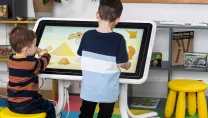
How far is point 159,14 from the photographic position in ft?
12.5

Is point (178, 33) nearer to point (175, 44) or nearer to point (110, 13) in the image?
point (175, 44)

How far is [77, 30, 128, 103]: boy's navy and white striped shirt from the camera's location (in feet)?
7.62

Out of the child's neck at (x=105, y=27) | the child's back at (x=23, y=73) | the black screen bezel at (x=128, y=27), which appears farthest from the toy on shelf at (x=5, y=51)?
the child's neck at (x=105, y=27)

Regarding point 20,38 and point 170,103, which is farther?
point 170,103

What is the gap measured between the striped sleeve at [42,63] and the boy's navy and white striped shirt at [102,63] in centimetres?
30

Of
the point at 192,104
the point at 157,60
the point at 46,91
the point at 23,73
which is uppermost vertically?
the point at 23,73

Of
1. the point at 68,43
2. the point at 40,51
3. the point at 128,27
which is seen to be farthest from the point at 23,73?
the point at 128,27

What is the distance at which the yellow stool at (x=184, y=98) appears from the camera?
3.20m

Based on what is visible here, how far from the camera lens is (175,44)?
12.1 feet

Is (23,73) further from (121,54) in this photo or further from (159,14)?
(159,14)

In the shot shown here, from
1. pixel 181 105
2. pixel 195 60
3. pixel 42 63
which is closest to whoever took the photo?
pixel 42 63

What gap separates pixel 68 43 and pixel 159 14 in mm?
1334

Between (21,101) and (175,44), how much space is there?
180 centimetres

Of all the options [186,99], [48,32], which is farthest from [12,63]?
[186,99]
